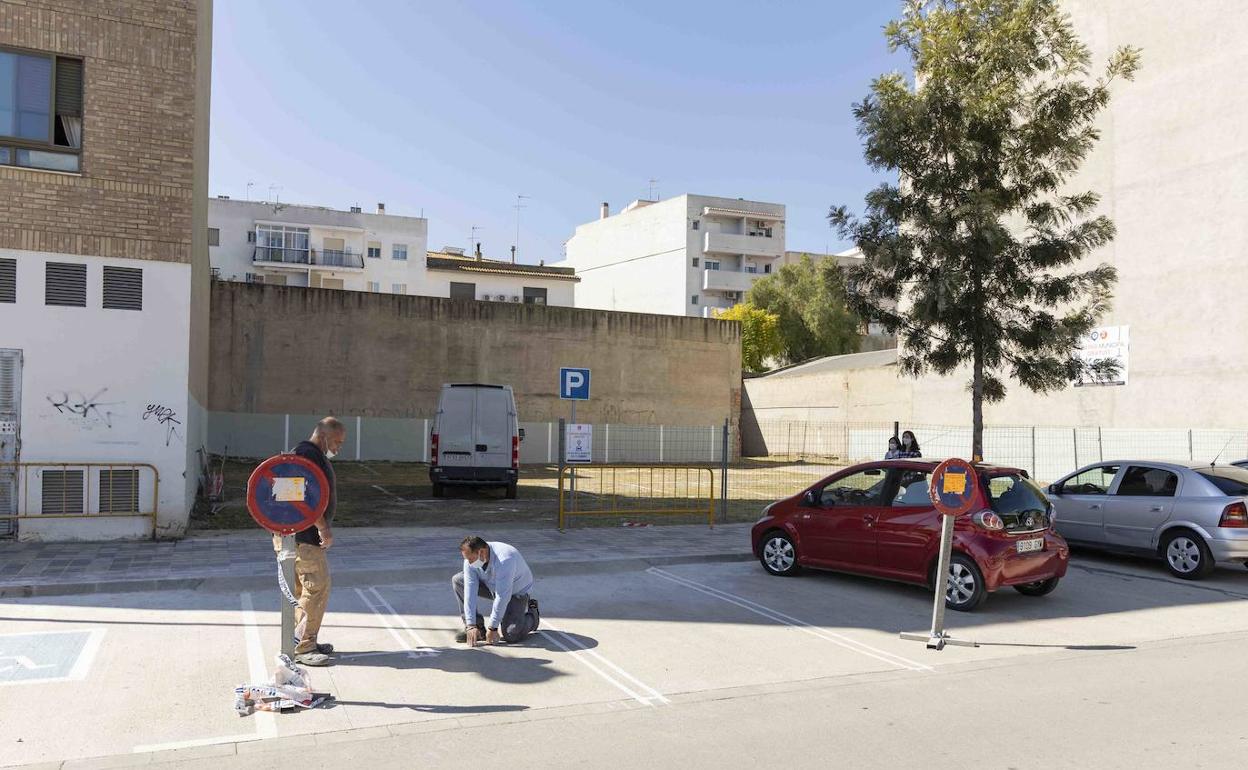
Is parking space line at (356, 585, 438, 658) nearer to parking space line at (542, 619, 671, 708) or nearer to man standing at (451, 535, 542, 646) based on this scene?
man standing at (451, 535, 542, 646)

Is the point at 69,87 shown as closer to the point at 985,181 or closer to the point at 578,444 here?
the point at 578,444

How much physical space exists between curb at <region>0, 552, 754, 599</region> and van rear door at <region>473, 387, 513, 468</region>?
8.62m

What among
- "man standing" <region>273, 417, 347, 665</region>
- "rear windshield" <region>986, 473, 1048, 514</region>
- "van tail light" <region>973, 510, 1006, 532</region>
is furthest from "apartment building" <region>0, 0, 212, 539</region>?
"rear windshield" <region>986, 473, 1048, 514</region>

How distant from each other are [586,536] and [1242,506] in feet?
27.4

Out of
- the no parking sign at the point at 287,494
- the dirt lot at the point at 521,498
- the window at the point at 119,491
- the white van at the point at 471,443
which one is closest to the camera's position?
the no parking sign at the point at 287,494

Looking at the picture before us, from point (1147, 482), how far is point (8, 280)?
48.4 ft

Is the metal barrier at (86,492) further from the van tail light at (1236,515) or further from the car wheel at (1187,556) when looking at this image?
the van tail light at (1236,515)

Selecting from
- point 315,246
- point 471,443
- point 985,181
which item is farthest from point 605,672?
point 315,246

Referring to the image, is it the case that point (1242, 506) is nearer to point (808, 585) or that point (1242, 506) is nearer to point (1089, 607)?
point (1089, 607)

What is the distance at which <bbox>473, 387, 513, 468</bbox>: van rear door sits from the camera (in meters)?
20.0

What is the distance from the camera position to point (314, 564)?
6.89m

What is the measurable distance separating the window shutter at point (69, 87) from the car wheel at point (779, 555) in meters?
10.5

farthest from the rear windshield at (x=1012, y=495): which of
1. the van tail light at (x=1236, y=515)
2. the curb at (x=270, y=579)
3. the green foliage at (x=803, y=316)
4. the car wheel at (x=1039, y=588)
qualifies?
the green foliage at (x=803, y=316)

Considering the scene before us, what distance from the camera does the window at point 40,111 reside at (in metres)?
12.0
